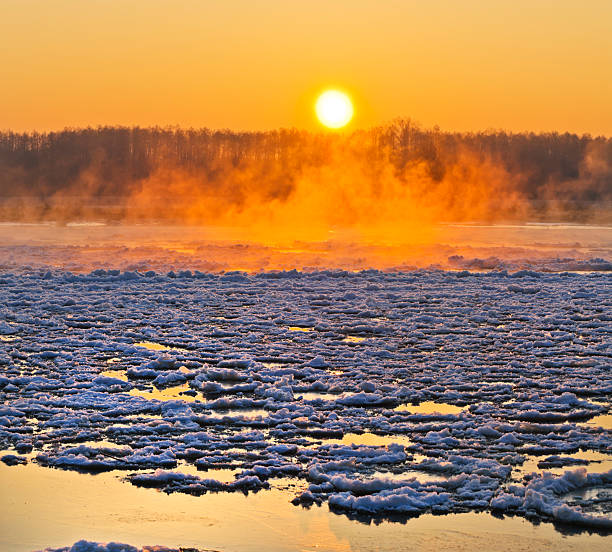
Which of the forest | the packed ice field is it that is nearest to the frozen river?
the packed ice field

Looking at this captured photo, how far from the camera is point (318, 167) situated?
205 ft

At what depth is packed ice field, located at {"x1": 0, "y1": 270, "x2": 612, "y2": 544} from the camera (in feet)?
18.7

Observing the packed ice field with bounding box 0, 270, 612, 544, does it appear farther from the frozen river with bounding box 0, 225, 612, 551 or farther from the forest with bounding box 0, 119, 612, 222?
the forest with bounding box 0, 119, 612, 222

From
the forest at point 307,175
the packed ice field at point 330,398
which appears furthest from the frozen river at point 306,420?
the forest at point 307,175

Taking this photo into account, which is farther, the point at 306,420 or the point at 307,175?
the point at 307,175

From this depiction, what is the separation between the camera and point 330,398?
7910mm

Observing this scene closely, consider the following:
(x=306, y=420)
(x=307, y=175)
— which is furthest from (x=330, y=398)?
(x=307, y=175)

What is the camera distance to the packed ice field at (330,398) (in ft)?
18.7

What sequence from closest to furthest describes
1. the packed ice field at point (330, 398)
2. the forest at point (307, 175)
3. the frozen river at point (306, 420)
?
the frozen river at point (306, 420) < the packed ice field at point (330, 398) < the forest at point (307, 175)

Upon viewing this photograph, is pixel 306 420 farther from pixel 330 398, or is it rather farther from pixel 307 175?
pixel 307 175

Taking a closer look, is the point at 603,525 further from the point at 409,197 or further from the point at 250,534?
the point at 409,197

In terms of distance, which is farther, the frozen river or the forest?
the forest

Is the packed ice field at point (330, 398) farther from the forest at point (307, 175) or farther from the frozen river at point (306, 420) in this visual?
the forest at point (307, 175)

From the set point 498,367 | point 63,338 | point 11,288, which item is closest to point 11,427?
point 63,338
